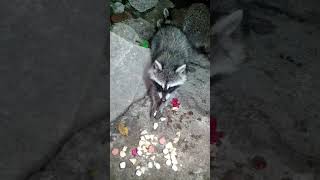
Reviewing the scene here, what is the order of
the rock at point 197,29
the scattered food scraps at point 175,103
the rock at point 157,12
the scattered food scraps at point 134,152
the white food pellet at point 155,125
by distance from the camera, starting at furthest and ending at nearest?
the rock at point 157,12
the rock at point 197,29
the scattered food scraps at point 175,103
the white food pellet at point 155,125
the scattered food scraps at point 134,152

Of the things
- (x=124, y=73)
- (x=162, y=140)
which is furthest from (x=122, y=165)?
(x=124, y=73)

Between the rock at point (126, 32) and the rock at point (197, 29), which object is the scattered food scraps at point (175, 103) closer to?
the rock at point (197, 29)

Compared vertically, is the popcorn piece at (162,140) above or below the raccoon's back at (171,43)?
below

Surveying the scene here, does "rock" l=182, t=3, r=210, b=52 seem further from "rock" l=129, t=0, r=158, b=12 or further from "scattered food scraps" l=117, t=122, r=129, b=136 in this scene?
"scattered food scraps" l=117, t=122, r=129, b=136

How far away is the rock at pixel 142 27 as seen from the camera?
664 centimetres

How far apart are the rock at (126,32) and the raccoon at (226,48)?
1.06 metres

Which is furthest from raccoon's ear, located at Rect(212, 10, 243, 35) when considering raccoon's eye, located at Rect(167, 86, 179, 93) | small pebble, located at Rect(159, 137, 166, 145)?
small pebble, located at Rect(159, 137, 166, 145)

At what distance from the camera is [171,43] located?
621 centimetres

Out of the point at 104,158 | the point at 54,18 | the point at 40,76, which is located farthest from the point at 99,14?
the point at 104,158

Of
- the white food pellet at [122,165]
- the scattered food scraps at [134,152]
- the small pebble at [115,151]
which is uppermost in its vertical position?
the small pebble at [115,151]

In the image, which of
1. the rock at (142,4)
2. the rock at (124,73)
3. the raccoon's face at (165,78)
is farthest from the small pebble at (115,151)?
the rock at (142,4)

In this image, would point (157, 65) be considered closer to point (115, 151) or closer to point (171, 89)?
point (171, 89)

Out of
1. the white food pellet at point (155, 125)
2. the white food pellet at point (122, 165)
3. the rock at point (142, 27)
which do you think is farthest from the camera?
the rock at point (142, 27)

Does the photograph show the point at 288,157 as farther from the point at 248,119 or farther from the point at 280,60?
the point at 280,60
